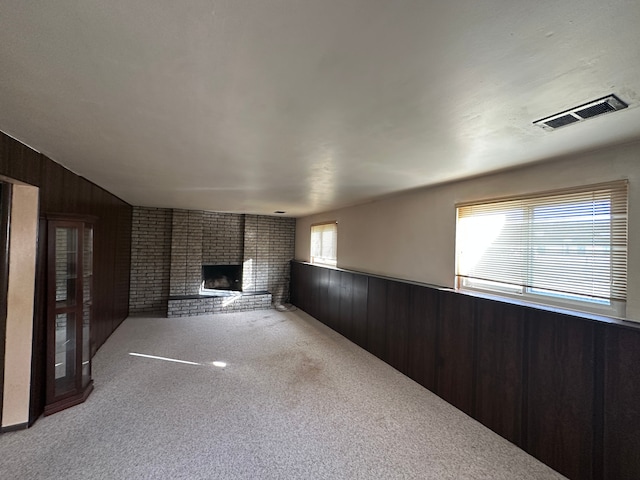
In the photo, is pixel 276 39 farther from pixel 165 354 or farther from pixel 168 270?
pixel 168 270

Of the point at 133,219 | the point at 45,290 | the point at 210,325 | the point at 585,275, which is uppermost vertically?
the point at 133,219

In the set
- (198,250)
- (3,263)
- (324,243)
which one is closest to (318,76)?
(3,263)

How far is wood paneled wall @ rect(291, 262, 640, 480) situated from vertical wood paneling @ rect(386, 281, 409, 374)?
0.01 m

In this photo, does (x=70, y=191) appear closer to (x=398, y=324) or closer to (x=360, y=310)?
(x=360, y=310)

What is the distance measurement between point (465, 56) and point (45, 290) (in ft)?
11.8

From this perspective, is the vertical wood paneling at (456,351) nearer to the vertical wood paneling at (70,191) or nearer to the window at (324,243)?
the window at (324,243)

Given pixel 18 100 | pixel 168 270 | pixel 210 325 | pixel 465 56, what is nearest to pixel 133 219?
pixel 168 270

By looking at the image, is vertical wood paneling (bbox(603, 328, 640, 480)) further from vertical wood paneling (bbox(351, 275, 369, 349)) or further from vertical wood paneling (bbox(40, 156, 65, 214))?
vertical wood paneling (bbox(40, 156, 65, 214))

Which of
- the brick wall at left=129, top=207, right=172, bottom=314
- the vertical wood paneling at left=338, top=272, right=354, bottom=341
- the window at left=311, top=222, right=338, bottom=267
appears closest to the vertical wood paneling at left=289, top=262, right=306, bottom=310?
the window at left=311, top=222, right=338, bottom=267

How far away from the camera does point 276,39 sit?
979 mm

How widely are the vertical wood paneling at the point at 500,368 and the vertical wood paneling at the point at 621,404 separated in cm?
52

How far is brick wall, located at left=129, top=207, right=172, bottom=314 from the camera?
19.8ft

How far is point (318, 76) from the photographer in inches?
47.1

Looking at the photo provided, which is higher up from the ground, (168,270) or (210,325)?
(168,270)
